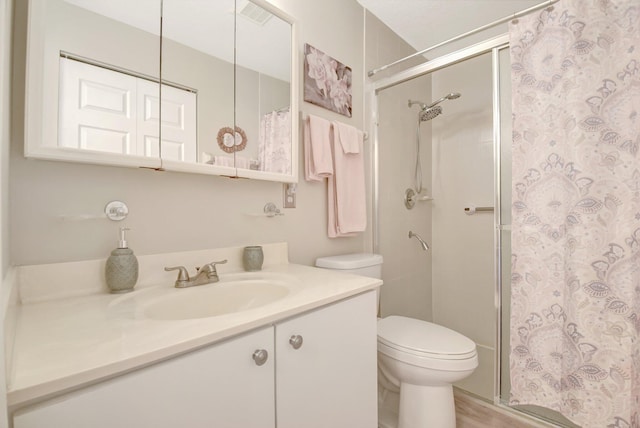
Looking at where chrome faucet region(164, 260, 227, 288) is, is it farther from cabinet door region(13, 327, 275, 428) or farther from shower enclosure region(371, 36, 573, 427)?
shower enclosure region(371, 36, 573, 427)

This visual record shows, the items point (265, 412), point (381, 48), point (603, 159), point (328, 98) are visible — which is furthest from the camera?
point (381, 48)

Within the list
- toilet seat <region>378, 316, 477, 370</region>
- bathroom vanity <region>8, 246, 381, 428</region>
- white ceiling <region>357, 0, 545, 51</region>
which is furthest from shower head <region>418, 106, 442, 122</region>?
bathroom vanity <region>8, 246, 381, 428</region>

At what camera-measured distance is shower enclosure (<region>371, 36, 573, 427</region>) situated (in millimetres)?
A: 1871

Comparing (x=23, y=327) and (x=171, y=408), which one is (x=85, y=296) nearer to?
(x=23, y=327)

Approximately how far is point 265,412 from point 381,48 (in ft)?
6.83

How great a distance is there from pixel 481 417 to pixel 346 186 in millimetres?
1341

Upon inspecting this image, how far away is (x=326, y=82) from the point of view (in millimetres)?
1549

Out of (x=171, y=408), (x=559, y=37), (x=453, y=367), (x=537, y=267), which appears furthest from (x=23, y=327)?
(x=559, y=37)

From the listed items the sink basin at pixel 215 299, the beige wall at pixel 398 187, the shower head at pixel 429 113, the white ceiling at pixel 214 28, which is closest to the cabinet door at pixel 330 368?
the sink basin at pixel 215 299

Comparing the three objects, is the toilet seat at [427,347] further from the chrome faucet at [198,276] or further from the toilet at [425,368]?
the chrome faucet at [198,276]

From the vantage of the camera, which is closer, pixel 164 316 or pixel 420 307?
pixel 164 316

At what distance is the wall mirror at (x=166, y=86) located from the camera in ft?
2.54

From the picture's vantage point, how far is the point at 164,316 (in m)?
0.82

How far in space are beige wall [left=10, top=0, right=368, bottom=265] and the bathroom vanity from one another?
0.11 meters
